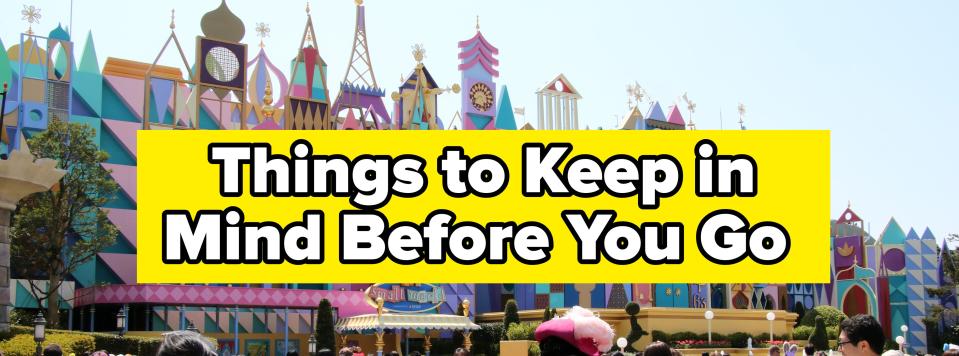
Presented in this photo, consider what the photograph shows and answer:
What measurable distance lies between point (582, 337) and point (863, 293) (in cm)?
5570

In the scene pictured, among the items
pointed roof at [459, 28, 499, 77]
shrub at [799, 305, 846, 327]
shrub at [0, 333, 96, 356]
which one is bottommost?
shrub at [799, 305, 846, 327]

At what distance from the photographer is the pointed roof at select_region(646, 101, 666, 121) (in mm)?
55062

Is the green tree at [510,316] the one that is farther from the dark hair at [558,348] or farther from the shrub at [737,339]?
the dark hair at [558,348]

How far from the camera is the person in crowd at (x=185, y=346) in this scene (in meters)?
3.30

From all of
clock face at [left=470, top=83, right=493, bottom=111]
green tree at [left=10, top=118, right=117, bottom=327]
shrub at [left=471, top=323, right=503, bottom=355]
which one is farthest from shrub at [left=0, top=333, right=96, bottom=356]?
clock face at [left=470, top=83, right=493, bottom=111]

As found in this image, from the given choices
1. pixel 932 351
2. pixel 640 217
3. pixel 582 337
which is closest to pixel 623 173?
pixel 640 217

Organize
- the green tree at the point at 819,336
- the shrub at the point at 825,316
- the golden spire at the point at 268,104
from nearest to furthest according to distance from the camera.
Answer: the green tree at the point at 819,336 → the golden spire at the point at 268,104 → the shrub at the point at 825,316

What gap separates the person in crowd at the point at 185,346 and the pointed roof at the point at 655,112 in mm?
52468

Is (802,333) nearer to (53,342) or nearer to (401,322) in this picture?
(401,322)

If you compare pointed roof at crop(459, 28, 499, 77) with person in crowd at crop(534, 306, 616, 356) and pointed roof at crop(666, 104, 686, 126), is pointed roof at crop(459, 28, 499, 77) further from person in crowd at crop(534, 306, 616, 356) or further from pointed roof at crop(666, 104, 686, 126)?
person in crowd at crop(534, 306, 616, 356)

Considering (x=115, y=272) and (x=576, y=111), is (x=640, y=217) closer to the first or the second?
(x=115, y=272)

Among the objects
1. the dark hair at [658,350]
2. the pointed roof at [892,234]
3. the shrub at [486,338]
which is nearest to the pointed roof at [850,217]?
the pointed roof at [892,234]

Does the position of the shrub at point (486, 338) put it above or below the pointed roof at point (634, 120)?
below

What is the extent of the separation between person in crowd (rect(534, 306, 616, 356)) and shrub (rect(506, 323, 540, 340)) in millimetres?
36771
